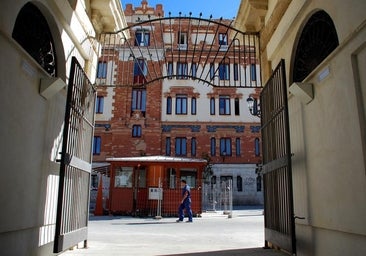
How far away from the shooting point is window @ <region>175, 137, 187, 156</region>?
28125 mm

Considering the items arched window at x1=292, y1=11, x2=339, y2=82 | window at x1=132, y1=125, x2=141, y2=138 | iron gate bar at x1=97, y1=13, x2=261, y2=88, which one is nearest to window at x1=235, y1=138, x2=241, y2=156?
iron gate bar at x1=97, y1=13, x2=261, y2=88

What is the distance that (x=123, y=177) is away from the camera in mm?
16422

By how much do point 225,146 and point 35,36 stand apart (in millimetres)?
24278

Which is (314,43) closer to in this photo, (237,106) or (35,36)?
(35,36)

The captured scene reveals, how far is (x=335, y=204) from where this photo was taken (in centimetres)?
388

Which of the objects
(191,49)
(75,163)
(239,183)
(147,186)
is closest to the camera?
(75,163)

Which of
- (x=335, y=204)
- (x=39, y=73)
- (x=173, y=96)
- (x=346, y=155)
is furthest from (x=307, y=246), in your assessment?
(x=173, y=96)

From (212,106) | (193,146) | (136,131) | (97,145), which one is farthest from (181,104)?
(97,145)

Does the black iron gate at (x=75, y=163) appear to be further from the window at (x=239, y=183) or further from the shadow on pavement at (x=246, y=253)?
the window at (x=239, y=183)

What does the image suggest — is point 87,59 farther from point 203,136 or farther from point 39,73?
point 203,136

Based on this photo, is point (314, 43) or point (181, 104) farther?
point (181, 104)

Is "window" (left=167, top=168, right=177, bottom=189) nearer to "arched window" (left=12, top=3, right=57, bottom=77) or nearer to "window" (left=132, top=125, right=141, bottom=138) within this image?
"window" (left=132, top=125, right=141, bottom=138)

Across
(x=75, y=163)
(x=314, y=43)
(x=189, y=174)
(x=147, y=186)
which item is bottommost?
(x=75, y=163)

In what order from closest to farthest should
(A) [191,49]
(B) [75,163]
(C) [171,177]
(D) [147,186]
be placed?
(B) [75,163] → (D) [147,186] → (C) [171,177] → (A) [191,49]
